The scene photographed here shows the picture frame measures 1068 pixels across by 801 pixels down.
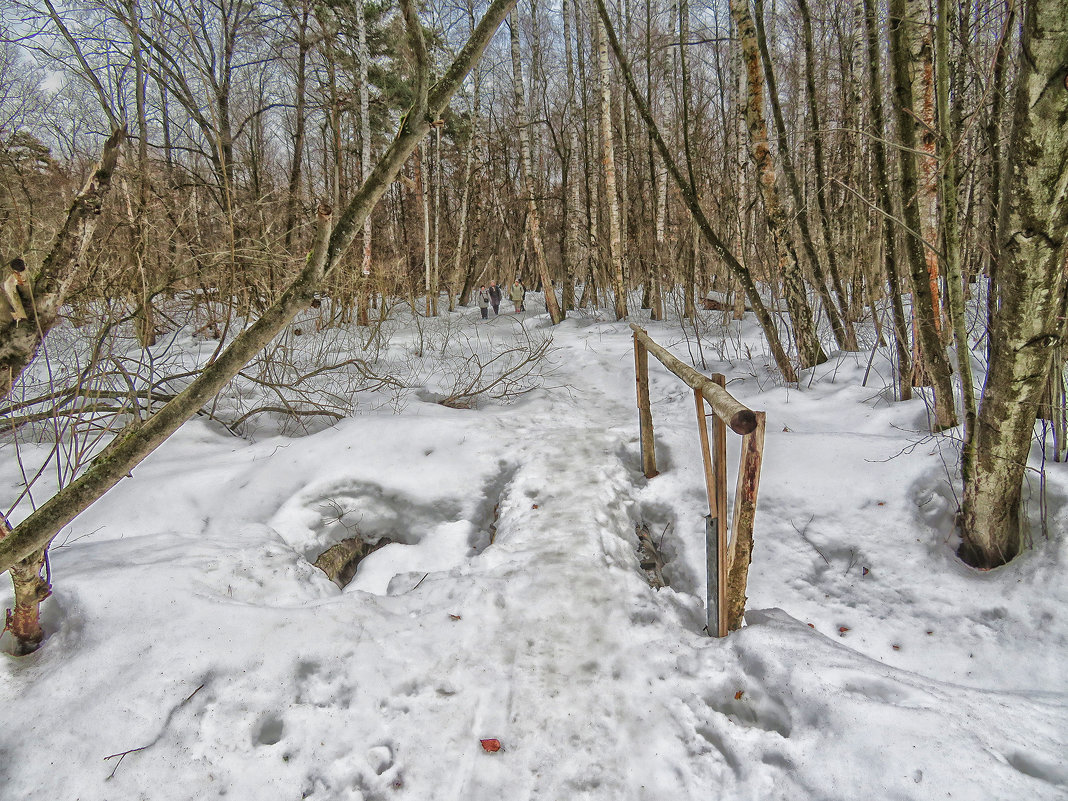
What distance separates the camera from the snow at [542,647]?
1.42 m

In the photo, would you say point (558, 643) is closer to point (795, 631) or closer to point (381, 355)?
point (795, 631)

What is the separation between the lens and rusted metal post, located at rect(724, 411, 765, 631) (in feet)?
5.22

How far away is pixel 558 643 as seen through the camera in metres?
2.04

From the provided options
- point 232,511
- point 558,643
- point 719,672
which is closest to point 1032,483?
point 719,672

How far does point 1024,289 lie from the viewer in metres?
1.77

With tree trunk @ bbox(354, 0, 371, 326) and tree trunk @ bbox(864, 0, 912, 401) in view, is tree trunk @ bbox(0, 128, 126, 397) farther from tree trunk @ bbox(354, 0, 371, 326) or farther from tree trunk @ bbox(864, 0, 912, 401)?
tree trunk @ bbox(354, 0, 371, 326)

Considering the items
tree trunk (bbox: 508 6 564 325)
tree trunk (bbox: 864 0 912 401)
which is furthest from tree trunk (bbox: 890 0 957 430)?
tree trunk (bbox: 508 6 564 325)

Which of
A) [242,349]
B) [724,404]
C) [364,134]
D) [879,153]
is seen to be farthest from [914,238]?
[364,134]

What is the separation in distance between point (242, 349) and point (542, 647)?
149 cm

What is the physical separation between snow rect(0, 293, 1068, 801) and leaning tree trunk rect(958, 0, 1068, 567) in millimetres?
200

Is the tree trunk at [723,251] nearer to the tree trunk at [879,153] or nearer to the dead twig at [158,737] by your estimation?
the tree trunk at [879,153]

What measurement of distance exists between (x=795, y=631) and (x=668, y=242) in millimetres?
9419

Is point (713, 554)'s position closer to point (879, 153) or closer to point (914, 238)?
point (914, 238)

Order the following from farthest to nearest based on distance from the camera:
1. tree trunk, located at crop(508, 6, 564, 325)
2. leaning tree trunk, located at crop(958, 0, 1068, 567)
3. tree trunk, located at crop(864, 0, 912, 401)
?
tree trunk, located at crop(508, 6, 564, 325) → tree trunk, located at crop(864, 0, 912, 401) → leaning tree trunk, located at crop(958, 0, 1068, 567)
